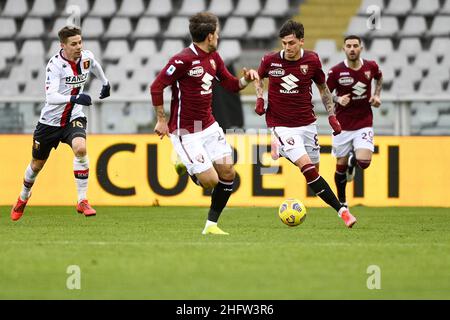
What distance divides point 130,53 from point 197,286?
50.4 ft

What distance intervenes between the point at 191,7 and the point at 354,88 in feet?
33.0

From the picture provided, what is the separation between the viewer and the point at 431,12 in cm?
2261

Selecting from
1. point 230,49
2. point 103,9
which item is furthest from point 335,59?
point 103,9

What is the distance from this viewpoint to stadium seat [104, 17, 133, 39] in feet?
74.2

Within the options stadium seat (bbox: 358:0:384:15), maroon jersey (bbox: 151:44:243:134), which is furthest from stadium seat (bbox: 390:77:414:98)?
maroon jersey (bbox: 151:44:243:134)

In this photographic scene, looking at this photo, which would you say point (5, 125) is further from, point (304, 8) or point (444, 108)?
point (304, 8)

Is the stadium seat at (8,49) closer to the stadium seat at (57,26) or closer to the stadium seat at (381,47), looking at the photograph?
the stadium seat at (57,26)

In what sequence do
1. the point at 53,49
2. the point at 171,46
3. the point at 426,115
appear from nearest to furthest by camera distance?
1. the point at 426,115
2. the point at 171,46
3. the point at 53,49

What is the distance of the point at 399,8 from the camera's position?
2267 cm

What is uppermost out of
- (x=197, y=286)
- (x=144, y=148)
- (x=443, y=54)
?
(x=443, y=54)

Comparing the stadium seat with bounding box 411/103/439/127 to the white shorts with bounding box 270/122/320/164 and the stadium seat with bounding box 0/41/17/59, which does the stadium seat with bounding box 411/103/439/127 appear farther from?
the stadium seat with bounding box 0/41/17/59

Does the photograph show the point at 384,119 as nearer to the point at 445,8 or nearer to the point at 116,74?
the point at 116,74

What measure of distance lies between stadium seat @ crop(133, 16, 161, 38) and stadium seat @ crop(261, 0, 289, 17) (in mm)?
2232

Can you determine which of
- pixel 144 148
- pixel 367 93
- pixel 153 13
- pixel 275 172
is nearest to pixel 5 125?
pixel 144 148
